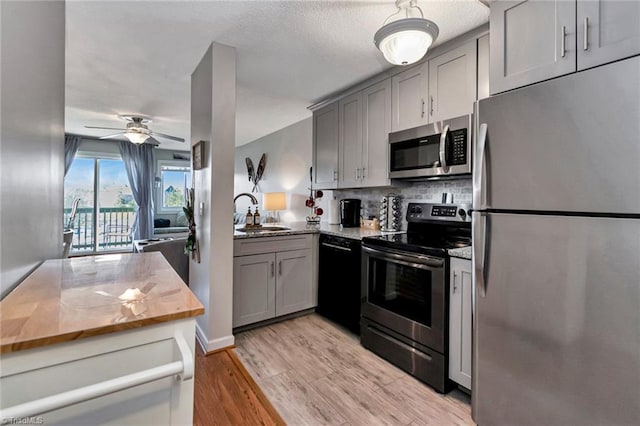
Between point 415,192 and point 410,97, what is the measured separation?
2.75ft

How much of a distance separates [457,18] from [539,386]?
217cm

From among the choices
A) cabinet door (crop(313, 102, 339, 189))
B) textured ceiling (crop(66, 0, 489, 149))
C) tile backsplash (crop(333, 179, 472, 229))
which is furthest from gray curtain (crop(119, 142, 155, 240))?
tile backsplash (crop(333, 179, 472, 229))

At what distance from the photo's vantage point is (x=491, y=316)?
5.01ft

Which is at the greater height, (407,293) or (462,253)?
(462,253)

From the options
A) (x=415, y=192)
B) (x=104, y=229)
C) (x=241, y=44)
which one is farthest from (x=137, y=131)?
(x=415, y=192)

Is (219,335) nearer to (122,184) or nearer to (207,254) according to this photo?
(207,254)

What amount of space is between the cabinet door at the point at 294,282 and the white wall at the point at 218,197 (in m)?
0.57

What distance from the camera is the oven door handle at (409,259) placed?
192cm

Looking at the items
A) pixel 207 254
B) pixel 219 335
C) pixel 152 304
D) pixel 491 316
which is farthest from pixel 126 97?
pixel 491 316

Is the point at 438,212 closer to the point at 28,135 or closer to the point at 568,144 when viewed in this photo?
the point at 568,144

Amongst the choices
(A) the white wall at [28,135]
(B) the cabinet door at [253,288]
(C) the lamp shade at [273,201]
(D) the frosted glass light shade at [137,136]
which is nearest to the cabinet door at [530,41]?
(A) the white wall at [28,135]

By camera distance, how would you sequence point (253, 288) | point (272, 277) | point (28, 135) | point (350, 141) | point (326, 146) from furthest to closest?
1. point (326, 146)
2. point (350, 141)
3. point (272, 277)
4. point (253, 288)
5. point (28, 135)

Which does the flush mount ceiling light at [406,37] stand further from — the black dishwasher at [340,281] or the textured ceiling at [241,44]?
the black dishwasher at [340,281]

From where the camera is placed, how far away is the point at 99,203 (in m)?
6.37
